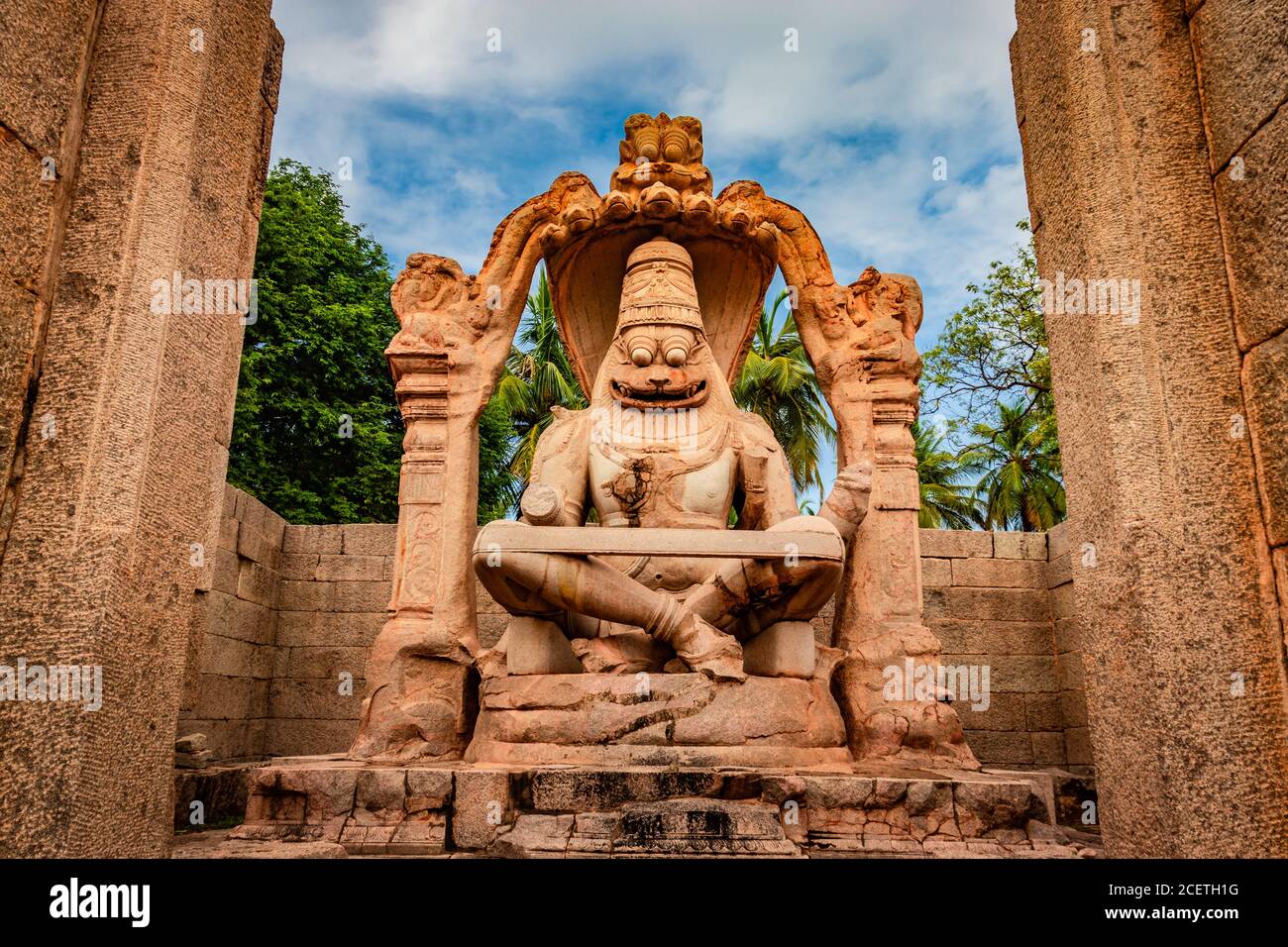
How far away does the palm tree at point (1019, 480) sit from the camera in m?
19.9

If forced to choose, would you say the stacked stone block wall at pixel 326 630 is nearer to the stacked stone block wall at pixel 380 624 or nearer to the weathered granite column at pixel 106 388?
the stacked stone block wall at pixel 380 624

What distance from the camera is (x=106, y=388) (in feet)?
9.61

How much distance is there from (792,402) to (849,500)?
15125 millimetres

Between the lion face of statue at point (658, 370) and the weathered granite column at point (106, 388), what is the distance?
2.32 meters

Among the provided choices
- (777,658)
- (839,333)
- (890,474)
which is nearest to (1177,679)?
(777,658)

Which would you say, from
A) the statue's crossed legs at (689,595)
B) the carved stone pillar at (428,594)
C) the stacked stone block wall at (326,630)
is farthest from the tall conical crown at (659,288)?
the stacked stone block wall at (326,630)

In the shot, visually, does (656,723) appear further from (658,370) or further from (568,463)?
(658,370)

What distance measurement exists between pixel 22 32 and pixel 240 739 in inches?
226

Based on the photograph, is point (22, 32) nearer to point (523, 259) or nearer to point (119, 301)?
point (119, 301)

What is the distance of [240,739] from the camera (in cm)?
725

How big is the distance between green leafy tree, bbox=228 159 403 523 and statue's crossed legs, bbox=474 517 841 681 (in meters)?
11.3

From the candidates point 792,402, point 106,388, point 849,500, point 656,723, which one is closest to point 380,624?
point 656,723

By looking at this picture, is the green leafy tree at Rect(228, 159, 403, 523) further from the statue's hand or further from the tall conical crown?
the statue's hand

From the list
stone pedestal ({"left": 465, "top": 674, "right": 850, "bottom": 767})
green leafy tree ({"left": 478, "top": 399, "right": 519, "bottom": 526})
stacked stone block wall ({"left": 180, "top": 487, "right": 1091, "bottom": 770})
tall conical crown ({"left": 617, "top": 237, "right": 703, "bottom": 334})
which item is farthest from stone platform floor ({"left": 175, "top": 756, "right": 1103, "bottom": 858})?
green leafy tree ({"left": 478, "top": 399, "right": 519, "bottom": 526})
